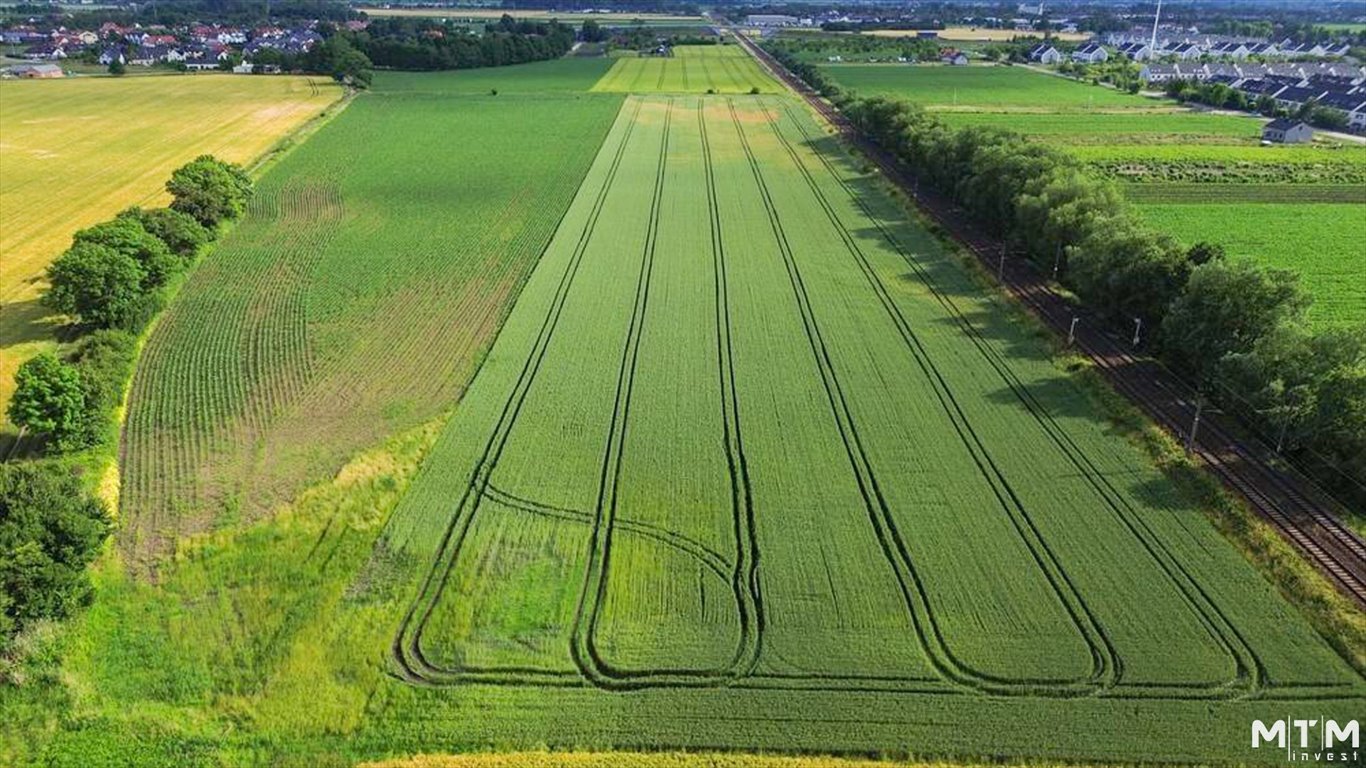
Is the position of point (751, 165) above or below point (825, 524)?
above

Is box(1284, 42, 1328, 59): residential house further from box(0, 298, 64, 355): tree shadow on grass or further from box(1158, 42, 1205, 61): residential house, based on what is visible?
box(0, 298, 64, 355): tree shadow on grass

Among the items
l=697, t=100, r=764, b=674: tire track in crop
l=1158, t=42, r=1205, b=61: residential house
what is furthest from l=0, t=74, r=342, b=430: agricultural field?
l=1158, t=42, r=1205, b=61: residential house

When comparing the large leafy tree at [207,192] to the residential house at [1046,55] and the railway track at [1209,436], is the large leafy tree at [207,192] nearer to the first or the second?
the railway track at [1209,436]

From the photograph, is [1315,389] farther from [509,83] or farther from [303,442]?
[509,83]

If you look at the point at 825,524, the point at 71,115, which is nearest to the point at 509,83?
the point at 71,115

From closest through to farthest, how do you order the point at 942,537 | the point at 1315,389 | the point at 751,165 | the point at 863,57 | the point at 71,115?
1. the point at 942,537
2. the point at 1315,389
3. the point at 751,165
4. the point at 71,115
5. the point at 863,57

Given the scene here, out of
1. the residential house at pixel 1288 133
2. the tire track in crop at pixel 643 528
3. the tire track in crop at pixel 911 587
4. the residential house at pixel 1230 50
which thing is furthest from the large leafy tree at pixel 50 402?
the residential house at pixel 1230 50
